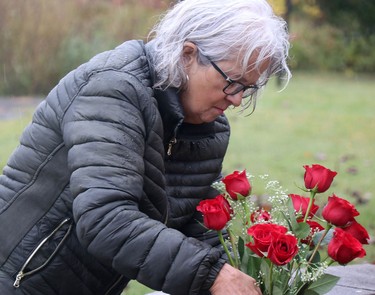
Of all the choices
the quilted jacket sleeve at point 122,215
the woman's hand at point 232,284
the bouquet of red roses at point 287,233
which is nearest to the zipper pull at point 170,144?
the bouquet of red roses at point 287,233

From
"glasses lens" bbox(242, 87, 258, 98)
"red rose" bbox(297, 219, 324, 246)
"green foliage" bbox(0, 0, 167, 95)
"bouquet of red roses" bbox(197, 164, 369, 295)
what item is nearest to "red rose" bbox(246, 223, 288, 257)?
"bouquet of red roses" bbox(197, 164, 369, 295)

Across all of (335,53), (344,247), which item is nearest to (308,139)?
(344,247)

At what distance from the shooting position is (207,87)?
2756mm

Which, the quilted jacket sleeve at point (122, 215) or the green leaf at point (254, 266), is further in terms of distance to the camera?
the green leaf at point (254, 266)

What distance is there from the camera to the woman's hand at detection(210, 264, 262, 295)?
2.47 m

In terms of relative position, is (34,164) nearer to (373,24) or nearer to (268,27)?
(268,27)

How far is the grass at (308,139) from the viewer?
8.16 meters

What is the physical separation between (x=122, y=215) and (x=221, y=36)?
2.07 ft

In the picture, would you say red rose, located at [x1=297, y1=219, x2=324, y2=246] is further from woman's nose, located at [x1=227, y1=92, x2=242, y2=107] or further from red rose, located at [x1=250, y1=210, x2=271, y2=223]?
woman's nose, located at [x1=227, y1=92, x2=242, y2=107]

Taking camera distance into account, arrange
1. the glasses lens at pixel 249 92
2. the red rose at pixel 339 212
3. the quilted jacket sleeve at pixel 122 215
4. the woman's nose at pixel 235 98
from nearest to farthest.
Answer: the quilted jacket sleeve at pixel 122 215 < the red rose at pixel 339 212 < the woman's nose at pixel 235 98 < the glasses lens at pixel 249 92

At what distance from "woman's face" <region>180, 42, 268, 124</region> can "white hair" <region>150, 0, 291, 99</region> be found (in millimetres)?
24

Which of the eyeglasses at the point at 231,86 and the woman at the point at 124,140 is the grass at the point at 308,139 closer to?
the woman at the point at 124,140

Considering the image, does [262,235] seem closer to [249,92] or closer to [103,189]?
[103,189]

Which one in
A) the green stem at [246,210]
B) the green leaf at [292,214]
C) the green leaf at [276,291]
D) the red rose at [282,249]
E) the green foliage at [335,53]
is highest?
the red rose at [282,249]
